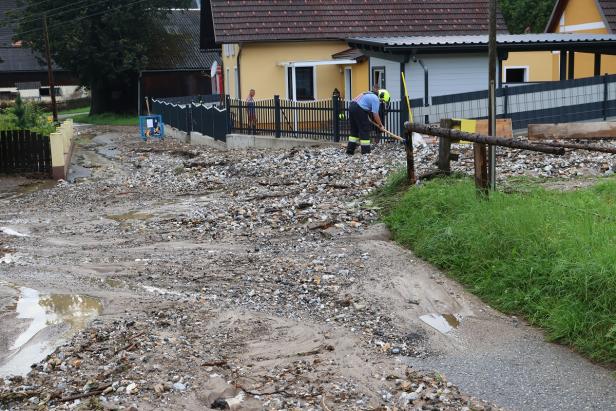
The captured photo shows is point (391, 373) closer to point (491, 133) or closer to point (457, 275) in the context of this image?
point (457, 275)

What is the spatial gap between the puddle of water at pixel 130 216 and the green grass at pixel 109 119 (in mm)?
33633

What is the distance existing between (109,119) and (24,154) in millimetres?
29504

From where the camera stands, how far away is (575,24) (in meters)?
31.2

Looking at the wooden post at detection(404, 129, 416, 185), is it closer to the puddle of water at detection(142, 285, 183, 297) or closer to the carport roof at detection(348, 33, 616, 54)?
the puddle of water at detection(142, 285, 183, 297)

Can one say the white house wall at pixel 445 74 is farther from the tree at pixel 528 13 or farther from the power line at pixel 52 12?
the power line at pixel 52 12

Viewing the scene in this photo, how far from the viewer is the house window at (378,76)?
25.9 meters

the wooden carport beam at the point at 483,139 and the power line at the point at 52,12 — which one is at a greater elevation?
the power line at the point at 52,12

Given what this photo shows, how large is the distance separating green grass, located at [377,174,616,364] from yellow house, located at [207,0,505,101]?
63.0 feet

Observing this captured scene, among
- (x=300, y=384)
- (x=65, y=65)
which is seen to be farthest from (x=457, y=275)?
(x=65, y=65)

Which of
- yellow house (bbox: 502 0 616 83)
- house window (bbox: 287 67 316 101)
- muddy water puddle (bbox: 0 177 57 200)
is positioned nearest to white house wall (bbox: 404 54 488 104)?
yellow house (bbox: 502 0 616 83)

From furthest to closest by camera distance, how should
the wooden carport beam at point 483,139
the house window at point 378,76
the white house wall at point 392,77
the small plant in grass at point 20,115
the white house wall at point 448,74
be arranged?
the house window at point 378,76 < the white house wall at point 392,77 < the small plant in grass at point 20,115 < the white house wall at point 448,74 < the wooden carport beam at point 483,139

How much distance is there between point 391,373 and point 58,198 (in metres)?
12.6

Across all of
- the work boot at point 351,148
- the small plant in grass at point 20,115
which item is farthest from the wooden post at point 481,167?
the small plant in grass at point 20,115

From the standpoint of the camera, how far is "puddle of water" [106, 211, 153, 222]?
13.6 m
